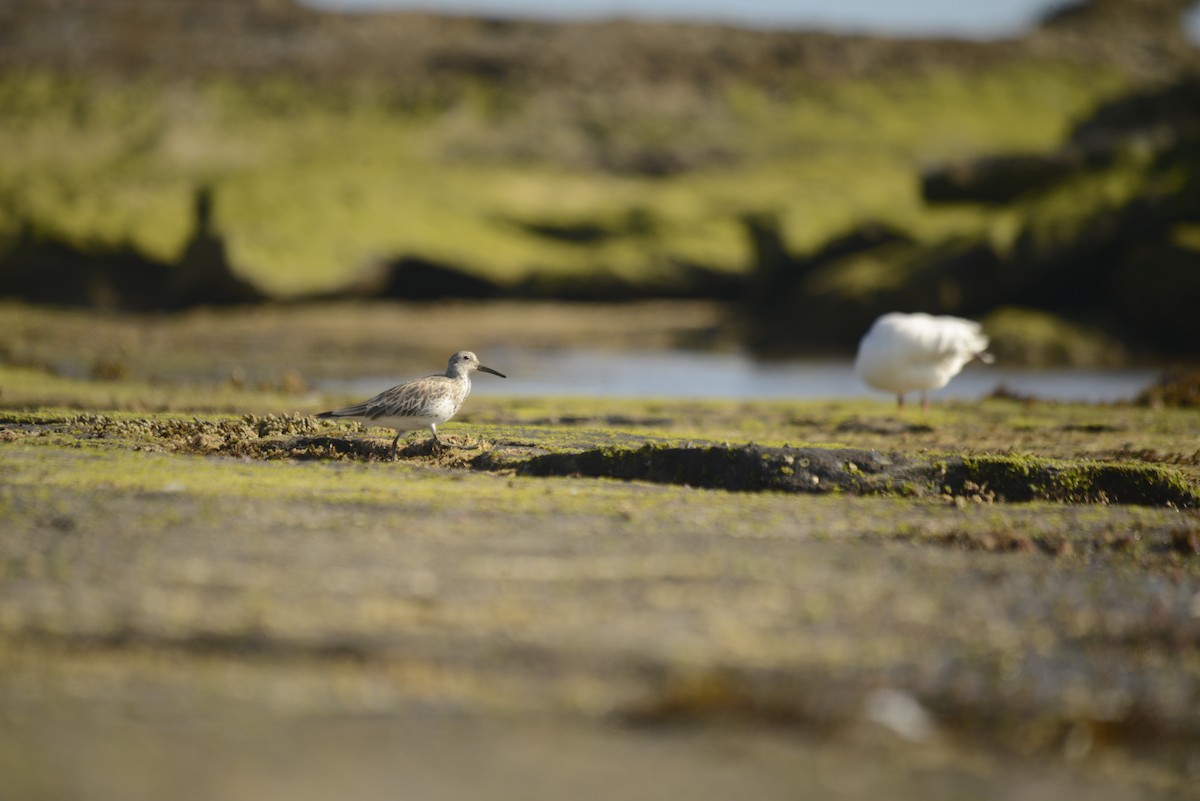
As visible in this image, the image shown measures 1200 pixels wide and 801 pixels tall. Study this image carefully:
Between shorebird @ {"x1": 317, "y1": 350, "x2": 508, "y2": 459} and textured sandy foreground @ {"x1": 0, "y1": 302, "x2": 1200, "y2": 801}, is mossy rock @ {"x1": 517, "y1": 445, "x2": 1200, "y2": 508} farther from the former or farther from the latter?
shorebird @ {"x1": 317, "y1": 350, "x2": 508, "y2": 459}

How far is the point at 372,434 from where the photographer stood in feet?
40.1

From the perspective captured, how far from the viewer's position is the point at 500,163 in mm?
64500

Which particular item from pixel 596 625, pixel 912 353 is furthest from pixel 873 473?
pixel 912 353

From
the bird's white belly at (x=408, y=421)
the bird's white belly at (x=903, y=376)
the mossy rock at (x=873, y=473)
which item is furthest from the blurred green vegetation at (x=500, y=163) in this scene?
the bird's white belly at (x=408, y=421)

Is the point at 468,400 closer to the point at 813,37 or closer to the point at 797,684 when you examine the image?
the point at 797,684

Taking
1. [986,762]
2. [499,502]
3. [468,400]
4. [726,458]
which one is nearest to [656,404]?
[468,400]

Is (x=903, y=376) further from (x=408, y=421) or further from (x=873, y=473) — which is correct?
(x=408, y=421)

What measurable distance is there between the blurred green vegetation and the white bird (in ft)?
58.7

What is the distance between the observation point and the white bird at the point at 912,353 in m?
16.8

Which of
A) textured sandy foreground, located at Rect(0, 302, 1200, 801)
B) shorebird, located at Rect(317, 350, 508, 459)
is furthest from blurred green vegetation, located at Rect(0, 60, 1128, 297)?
textured sandy foreground, located at Rect(0, 302, 1200, 801)

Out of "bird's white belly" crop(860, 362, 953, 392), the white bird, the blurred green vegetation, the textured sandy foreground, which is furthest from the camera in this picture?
the blurred green vegetation

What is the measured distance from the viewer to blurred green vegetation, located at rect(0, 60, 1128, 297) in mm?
42031

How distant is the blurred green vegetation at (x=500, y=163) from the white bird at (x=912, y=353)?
17.9 meters

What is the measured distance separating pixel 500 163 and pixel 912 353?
49.8m
